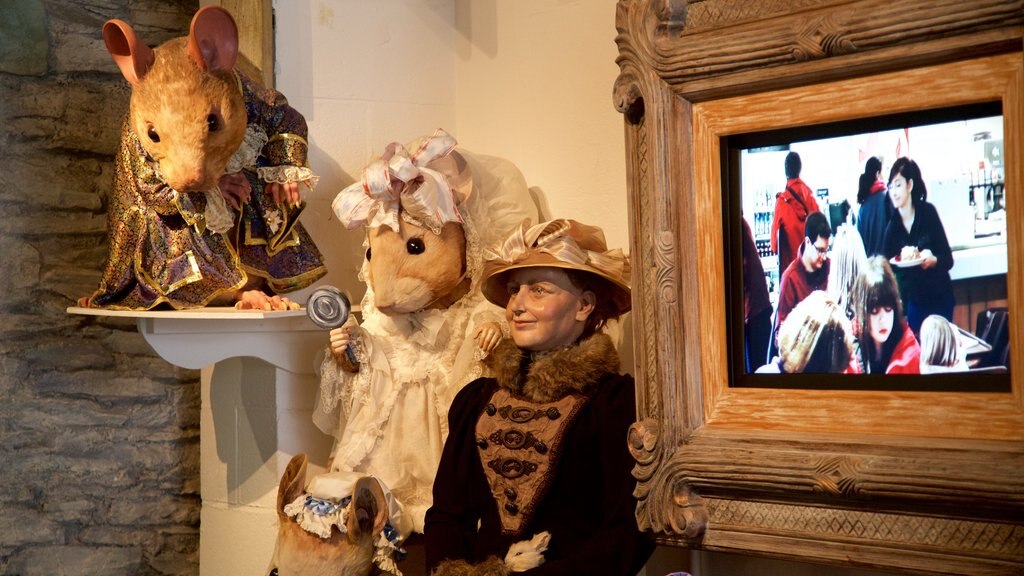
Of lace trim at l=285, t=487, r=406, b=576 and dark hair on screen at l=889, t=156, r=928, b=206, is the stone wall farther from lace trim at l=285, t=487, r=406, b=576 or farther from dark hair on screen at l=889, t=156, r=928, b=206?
dark hair on screen at l=889, t=156, r=928, b=206

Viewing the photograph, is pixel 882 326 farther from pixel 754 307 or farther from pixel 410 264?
pixel 410 264

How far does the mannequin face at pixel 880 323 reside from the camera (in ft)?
5.68

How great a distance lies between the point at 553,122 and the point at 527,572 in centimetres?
123

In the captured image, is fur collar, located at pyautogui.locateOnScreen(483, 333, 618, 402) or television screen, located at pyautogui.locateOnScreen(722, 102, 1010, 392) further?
fur collar, located at pyautogui.locateOnScreen(483, 333, 618, 402)

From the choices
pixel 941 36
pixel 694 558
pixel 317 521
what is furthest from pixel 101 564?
pixel 941 36

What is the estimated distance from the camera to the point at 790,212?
6.04 feet

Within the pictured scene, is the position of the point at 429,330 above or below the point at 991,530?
above

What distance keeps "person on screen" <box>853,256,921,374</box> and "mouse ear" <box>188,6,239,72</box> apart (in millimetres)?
1493

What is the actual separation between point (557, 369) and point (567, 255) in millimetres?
234

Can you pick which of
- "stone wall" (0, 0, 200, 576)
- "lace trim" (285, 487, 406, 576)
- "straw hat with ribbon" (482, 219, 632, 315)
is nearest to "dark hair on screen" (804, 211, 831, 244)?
"straw hat with ribbon" (482, 219, 632, 315)

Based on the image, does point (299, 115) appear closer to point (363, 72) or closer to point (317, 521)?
point (363, 72)

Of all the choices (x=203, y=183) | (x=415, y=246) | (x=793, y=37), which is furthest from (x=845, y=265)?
(x=203, y=183)

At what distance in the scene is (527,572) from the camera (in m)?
2.20

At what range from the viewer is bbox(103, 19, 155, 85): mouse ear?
2496 millimetres
